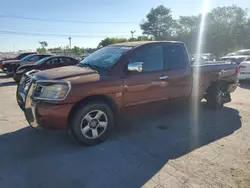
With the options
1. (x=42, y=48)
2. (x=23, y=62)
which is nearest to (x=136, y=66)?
(x=23, y=62)

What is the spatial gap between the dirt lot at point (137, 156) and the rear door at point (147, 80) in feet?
2.30

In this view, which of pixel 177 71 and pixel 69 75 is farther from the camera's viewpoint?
pixel 177 71

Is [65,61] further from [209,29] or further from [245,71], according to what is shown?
[209,29]

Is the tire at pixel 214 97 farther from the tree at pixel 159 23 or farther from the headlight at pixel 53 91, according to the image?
the tree at pixel 159 23

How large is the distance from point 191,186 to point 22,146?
9.28 feet

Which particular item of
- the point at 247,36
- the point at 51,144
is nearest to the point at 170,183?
the point at 51,144

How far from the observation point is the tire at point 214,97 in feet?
20.0

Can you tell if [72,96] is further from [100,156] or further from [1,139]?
[1,139]

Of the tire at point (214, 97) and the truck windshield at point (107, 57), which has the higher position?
the truck windshield at point (107, 57)

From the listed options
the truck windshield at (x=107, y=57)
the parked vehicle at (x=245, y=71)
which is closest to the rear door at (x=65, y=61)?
the truck windshield at (x=107, y=57)

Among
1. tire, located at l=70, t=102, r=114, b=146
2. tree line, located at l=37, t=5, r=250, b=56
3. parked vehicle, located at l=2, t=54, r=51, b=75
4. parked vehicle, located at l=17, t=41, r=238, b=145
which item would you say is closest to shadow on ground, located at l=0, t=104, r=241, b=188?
tire, located at l=70, t=102, r=114, b=146

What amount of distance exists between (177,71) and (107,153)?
2.38 metres

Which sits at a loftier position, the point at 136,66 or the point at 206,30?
the point at 206,30

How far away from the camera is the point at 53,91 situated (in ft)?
12.2
